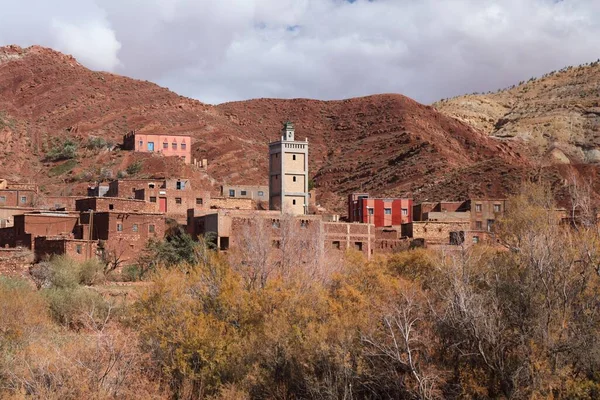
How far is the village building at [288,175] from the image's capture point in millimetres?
49312

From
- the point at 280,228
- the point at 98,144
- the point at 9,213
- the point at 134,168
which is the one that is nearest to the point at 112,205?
the point at 9,213

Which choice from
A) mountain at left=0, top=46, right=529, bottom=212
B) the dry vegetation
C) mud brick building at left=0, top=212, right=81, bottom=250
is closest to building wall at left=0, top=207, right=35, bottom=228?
mud brick building at left=0, top=212, right=81, bottom=250

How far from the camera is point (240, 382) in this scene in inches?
791

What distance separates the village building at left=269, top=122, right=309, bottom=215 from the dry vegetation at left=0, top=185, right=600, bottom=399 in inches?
973

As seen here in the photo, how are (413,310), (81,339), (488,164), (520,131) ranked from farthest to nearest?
(520,131)
(488,164)
(81,339)
(413,310)

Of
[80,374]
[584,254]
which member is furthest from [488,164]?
[80,374]

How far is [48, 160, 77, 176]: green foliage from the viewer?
6794 cm

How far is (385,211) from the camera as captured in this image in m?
50.8

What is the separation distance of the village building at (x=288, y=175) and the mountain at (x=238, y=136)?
11369 millimetres

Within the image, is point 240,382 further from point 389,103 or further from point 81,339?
point 389,103

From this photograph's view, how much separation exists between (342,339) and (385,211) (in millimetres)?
31433

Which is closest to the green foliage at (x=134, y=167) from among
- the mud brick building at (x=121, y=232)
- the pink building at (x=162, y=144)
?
the pink building at (x=162, y=144)

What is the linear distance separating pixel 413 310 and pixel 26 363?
8.88 meters

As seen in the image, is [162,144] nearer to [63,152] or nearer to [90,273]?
[63,152]
